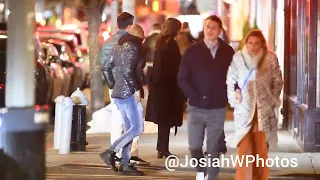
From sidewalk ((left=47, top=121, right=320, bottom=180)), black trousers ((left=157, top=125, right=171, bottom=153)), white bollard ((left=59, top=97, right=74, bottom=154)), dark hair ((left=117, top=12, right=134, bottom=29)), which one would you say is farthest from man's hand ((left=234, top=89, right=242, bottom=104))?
white bollard ((left=59, top=97, right=74, bottom=154))

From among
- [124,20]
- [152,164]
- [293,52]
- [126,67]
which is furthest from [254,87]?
A: [293,52]

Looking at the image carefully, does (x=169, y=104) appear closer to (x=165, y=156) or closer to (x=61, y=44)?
(x=165, y=156)

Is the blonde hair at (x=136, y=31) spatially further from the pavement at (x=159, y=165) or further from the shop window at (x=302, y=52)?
the shop window at (x=302, y=52)

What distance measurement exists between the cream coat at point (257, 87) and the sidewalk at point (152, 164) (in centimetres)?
149

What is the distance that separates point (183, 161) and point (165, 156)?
1.06 ft

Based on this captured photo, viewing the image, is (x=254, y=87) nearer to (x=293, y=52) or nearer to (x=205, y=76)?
Answer: (x=205, y=76)

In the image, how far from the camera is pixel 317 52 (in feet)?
38.3

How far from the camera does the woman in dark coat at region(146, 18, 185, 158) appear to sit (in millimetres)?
11164

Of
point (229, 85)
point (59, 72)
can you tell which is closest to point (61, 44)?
point (59, 72)

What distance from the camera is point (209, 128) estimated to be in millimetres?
8758

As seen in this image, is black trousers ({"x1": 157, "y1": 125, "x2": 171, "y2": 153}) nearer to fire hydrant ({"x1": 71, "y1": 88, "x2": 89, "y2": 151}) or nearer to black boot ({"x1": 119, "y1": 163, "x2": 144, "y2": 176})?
black boot ({"x1": 119, "y1": 163, "x2": 144, "y2": 176})

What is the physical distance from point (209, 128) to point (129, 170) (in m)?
1.83

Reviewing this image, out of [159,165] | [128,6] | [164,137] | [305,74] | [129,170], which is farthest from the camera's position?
[128,6]

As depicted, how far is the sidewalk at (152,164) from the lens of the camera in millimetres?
10117
